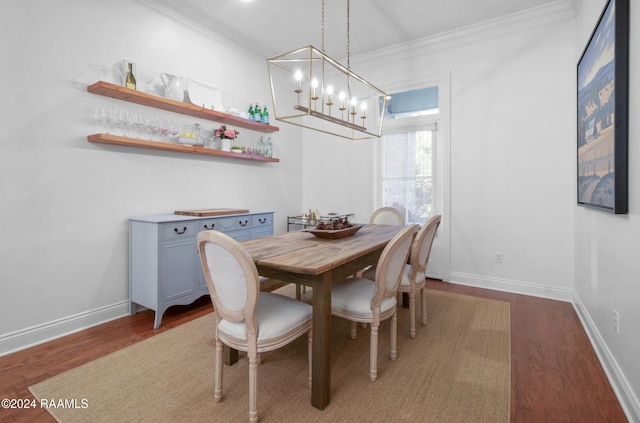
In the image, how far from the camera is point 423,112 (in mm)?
4297

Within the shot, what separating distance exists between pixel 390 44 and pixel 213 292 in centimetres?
405

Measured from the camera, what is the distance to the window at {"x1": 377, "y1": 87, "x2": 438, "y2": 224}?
14.0ft

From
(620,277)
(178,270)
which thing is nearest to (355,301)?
(620,277)

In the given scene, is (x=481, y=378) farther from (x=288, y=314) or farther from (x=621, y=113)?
(x=621, y=113)

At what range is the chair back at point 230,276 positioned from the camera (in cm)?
153

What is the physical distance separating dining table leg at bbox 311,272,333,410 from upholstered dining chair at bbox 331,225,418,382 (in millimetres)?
297

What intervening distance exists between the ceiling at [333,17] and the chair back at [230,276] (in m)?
2.95

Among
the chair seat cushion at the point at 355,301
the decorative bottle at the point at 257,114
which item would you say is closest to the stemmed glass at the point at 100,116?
the decorative bottle at the point at 257,114

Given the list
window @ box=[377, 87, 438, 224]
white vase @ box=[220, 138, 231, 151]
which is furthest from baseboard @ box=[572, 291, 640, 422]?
white vase @ box=[220, 138, 231, 151]

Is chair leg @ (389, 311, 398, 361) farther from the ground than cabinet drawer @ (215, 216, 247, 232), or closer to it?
closer to it

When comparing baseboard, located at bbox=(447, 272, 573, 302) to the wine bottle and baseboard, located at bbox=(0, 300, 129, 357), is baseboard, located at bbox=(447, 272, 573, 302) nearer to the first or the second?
baseboard, located at bbox=(0, 300, 129, 357)

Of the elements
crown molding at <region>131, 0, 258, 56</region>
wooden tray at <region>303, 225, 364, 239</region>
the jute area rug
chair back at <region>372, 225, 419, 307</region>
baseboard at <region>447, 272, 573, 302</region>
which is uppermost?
crown molding at <region>131, 0, 258, 56</region>

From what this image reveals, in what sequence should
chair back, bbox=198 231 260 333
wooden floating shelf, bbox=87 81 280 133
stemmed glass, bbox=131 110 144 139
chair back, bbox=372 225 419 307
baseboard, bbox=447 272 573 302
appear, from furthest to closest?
baseboard, bbox=447 272 573 302 < stemmed glass, bbox=131 110 144 139 < wooden floating shelf, bbox=87 81 280 133 < chair back, bbox=372 225 419 307 < chair back, bbox=198 231 260 333

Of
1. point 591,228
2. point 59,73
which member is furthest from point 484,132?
point 59,73
